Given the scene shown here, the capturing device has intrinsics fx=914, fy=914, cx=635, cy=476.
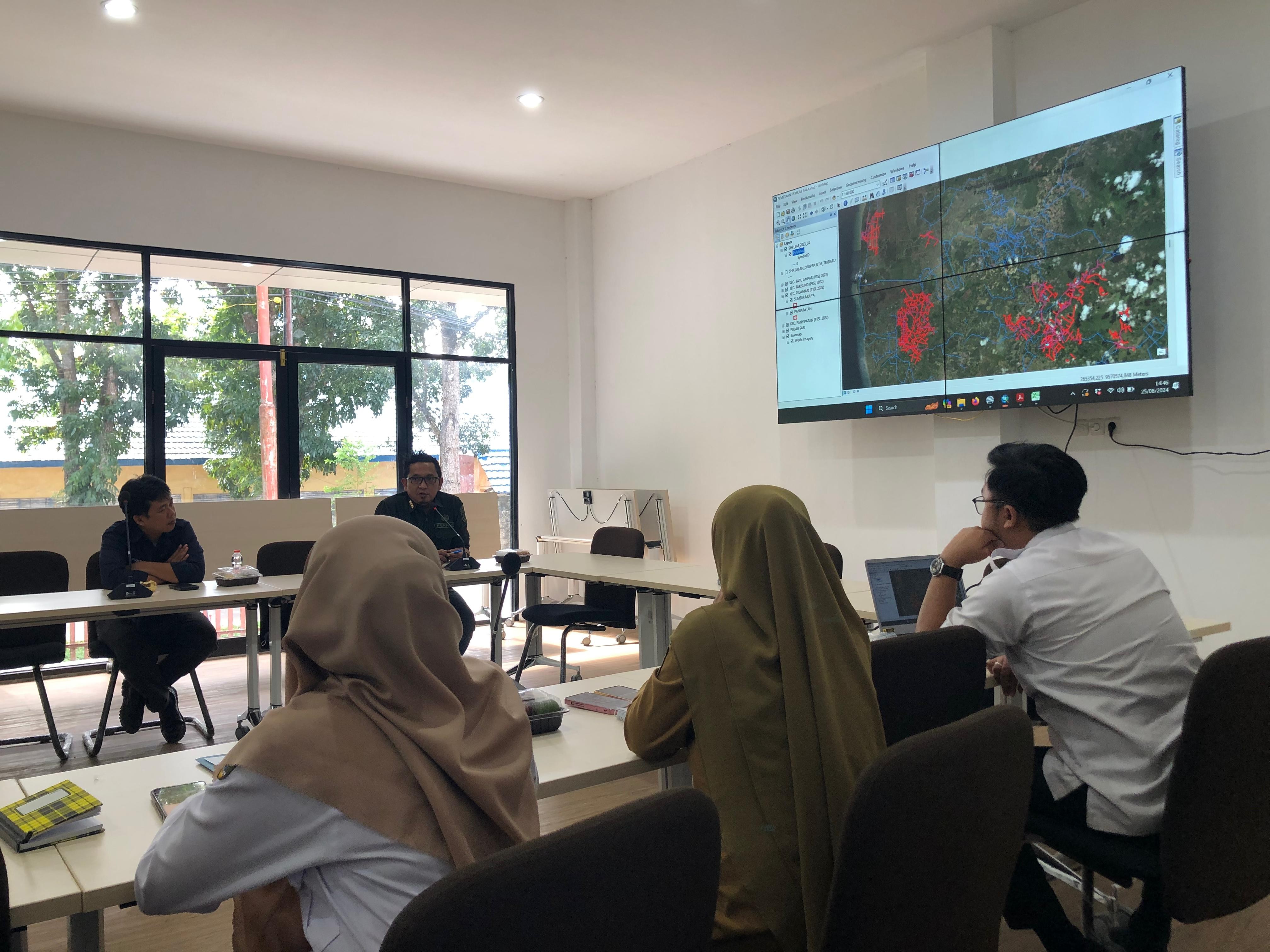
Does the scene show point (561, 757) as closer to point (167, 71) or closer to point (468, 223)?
point (167, 71)

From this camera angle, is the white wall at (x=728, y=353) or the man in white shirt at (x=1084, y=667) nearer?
the man in white shirt at (x=1084, y=667)

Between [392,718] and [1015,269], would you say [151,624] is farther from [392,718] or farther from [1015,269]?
[1015,269]

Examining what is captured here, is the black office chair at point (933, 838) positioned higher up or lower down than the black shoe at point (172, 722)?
higher up

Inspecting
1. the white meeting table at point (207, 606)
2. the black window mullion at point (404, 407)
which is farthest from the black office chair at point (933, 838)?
the black window mullion at point (404, 407)

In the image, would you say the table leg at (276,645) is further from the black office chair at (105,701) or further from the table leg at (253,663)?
the black office chair at (105,701)

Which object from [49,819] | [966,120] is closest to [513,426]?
[966,120]

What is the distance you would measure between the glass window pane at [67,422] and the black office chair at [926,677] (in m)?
5.46

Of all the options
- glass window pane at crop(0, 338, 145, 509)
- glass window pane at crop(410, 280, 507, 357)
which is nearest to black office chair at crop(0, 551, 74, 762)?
glass window pane at crop(0, 338, 145, 509)

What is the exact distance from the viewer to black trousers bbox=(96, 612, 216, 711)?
3.94 m

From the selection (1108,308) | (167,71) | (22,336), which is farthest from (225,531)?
(1108,308)

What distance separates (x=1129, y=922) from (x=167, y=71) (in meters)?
5.58

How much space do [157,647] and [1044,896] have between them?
3.68 m

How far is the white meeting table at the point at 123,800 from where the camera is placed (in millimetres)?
1261

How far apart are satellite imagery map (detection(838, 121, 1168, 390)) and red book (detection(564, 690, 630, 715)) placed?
2921 mm
